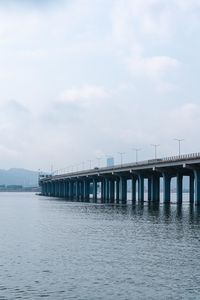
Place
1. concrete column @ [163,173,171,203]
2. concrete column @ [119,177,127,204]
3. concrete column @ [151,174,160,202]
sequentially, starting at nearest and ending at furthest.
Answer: concrete column @ [163,173,171,203] → concrete column @ [151,174,160,202] → concrete column @ [119,177,127,204]

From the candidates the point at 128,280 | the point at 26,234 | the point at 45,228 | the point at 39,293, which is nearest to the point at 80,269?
the point at 128,280

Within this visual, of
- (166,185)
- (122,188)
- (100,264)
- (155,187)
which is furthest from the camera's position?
(122,188)

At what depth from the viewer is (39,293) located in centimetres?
3178

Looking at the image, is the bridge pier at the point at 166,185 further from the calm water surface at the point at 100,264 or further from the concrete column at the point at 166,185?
the calm water surface at the point at 100,264

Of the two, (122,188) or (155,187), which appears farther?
(122,188)

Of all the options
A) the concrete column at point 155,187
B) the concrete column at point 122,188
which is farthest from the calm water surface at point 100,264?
the concrete column at point 122,188

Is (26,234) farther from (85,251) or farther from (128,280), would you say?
(128,280)

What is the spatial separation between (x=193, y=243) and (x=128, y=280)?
1933 cm

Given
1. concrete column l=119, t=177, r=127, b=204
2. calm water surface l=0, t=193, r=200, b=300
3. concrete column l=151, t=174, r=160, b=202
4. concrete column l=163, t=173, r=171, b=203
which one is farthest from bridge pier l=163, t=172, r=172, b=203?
calm water surface l=0, t=193, r=200, b=300

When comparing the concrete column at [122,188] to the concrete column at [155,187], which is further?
the concrete column at [122,188]

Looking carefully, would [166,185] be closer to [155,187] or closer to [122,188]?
[155,187]

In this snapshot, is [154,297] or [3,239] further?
[3,239]

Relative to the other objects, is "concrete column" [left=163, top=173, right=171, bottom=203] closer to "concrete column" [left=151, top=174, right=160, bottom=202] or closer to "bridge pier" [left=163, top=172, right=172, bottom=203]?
"bridge pier" [left=163, top=172, right=172, bottom=203]

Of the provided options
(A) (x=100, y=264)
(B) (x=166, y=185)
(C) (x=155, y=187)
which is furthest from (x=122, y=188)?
(A) (x=100, y=264)
